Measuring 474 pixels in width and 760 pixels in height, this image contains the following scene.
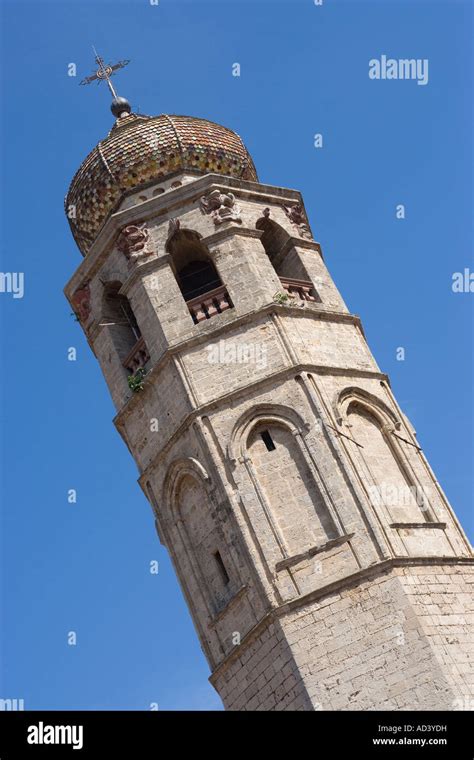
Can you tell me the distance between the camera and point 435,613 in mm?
21391

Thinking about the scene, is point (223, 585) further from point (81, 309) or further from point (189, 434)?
point (81, 309)

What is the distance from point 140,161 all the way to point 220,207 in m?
2.67

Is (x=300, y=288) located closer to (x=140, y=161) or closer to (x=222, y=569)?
(x=140, y=161)

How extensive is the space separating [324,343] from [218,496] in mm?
3853

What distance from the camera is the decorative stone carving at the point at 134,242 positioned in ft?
88.2

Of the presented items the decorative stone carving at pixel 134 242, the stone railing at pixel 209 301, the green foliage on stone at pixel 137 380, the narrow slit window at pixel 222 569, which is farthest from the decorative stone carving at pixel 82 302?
the narrow slit window at pixel 222 569

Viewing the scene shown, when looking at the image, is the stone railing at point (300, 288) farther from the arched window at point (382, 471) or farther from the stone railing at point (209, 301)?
the arched window at point (382, 471)

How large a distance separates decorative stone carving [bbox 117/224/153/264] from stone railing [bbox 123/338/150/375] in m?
1.76

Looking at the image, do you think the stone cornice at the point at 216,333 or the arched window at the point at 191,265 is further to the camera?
the arched window at the point at 191,265

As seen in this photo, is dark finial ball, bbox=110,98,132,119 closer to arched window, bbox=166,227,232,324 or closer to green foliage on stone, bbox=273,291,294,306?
arched window, bbox=166,227,232,324

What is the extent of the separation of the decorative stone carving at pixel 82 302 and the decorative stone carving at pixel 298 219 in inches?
177

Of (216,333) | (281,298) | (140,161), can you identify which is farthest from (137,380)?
(140,161)

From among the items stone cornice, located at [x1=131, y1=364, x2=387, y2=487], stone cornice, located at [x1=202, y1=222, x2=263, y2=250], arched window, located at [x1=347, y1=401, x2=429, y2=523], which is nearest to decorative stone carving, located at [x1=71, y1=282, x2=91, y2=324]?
stone cornice, located at [x1=202, y1=222, x2=263, y2=250]

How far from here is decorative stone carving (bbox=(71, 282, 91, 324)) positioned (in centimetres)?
2819
